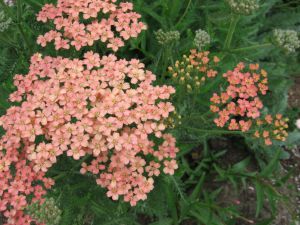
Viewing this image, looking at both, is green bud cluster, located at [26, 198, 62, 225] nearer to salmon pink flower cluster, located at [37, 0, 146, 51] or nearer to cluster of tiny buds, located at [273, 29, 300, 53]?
salmon pink flower cluster, located at [37, 0, 146, 51]

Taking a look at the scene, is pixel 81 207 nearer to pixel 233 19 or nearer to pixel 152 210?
pixel 152 210

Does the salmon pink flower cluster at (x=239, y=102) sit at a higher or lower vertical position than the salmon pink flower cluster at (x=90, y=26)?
lower

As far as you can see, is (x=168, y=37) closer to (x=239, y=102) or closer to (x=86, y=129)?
(x=239, y=102)

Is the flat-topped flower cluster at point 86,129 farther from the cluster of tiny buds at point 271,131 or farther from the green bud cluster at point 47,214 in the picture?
the cluster of tiny buds at point 271,131

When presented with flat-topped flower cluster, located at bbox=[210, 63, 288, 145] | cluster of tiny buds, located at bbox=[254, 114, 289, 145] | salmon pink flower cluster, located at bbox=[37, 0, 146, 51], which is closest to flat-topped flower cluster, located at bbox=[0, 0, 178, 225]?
salmon pink flower cluster, located at bbox=[37, 0, 146, 51]

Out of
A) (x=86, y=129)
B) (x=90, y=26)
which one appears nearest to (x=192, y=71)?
(x=90, y=26)

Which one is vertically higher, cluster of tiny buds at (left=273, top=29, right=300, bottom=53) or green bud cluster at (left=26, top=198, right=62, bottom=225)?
cluster of tiny buds at (left=273, top=29, right=300, bottom=53)

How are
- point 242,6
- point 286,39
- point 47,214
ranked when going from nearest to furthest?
point 47,214 → point 242,6 → point 286,39

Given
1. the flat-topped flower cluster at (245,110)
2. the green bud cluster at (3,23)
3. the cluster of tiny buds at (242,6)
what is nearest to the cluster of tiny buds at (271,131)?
the flat-topped flower cluster at (245,110)
